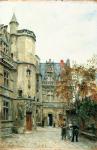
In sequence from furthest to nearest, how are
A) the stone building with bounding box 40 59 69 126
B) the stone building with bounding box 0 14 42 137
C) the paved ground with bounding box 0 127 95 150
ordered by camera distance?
the stone building with bounding box 40 59 69 126
the stone building with bounding box 0 14 42 137
the paved ground with bounding box 0 127 95 150

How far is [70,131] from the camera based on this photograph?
3.14 m

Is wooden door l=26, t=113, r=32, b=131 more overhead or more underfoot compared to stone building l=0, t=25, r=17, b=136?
more underfoot

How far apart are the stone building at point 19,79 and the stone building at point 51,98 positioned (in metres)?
0.05

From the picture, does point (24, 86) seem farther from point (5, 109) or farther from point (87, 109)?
point (87, 109)

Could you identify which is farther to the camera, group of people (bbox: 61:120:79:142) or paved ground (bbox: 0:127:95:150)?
group of people (bbox: 61:120:79:142)

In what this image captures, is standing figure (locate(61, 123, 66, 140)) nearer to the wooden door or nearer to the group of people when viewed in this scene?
the group of people

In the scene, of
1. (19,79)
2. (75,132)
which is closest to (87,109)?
(75,132)

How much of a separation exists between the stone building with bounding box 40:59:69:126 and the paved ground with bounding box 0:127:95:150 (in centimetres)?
10

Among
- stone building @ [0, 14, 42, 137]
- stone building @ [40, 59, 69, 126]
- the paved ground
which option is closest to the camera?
the paved ground

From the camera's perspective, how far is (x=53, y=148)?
2887 millimetres

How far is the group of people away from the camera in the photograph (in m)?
3.08

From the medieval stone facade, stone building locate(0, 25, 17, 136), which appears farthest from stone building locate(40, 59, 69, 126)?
stone building locate(0, 25, 17, 136)

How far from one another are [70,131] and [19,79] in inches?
20.0

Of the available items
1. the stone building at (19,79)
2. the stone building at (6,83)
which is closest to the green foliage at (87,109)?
the stone building at (19,79)
